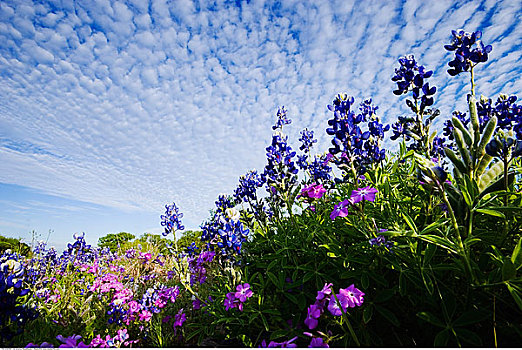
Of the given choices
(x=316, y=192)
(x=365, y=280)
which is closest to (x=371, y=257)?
(x=365, y=280)

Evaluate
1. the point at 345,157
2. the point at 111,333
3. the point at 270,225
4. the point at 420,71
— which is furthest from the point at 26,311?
the point at 420,71

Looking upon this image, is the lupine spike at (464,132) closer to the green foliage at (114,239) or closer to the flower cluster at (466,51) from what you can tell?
the flower cluster at (466,51)

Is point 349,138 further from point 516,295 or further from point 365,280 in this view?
point 516,295

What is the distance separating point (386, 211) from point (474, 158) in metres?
0.71

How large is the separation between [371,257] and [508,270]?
2.62ft

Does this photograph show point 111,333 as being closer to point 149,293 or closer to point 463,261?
point 149,293

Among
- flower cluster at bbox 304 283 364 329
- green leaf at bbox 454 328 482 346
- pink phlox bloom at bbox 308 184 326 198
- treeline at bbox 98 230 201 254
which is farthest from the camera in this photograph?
treeline at bbox 98 230 201 254

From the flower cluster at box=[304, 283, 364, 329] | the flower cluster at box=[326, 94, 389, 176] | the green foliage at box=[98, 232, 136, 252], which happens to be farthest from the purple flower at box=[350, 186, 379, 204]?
the green foliage at box=[98, 232, 136, 252]

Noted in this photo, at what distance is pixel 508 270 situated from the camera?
1.33 metres

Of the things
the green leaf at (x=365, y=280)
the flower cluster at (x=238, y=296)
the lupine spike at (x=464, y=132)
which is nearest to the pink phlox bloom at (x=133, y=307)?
the flower cluster at (x=238, y=296)

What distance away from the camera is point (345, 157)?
2160 millimetres

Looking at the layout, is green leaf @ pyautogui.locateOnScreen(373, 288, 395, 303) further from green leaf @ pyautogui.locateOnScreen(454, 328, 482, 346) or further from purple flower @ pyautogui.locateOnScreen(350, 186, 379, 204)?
purple flower @ pyautogui.locateOnScreen(350, 186, 379, 204)

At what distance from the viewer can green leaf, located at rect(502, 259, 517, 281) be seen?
1321 millimetres

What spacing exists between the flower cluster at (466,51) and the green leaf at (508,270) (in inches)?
65.0
